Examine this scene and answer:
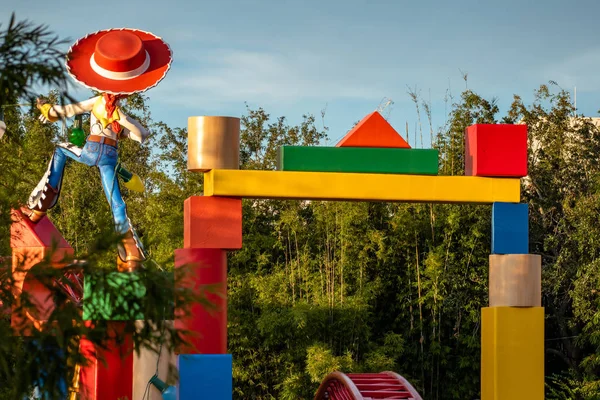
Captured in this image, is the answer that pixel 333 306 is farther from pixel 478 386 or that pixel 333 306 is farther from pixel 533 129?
pixel 533 129

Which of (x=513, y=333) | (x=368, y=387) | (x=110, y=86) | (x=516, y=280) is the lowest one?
(x=368, y=387)

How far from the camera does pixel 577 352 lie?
1645cm

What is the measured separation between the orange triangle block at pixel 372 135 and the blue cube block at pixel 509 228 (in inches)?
44.8

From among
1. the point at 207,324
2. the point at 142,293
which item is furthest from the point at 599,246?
the point at 142,293

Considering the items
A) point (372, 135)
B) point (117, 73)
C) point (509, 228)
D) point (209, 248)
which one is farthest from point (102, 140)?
point (509, 228)

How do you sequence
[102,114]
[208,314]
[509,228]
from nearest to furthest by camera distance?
[208,314] → [102,114] → [509,228]

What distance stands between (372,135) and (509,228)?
155 centimetres

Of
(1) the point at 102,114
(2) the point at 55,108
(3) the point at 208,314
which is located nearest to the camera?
(2) the point at 55,108

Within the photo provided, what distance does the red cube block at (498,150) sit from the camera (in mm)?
10234

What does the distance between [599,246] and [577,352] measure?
83.9 inches

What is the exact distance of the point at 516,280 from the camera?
398 inches

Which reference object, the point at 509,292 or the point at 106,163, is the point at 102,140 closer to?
the point at 106,163

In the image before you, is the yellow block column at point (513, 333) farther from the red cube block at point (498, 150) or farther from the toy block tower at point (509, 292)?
the red cube block at point (498, 150)

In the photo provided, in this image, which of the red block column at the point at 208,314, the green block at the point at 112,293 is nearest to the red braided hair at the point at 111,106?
the red block column at the point at 208,314
